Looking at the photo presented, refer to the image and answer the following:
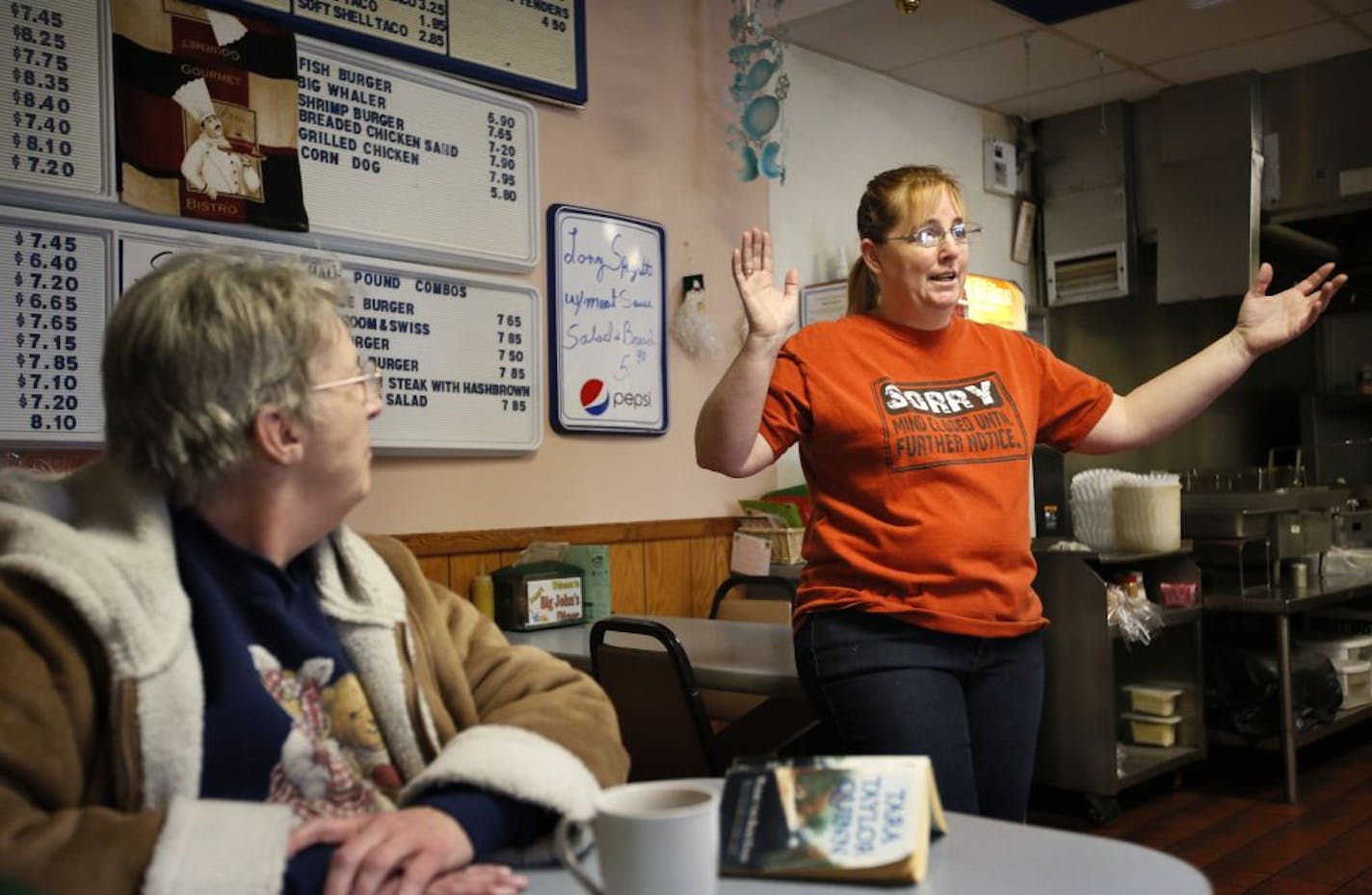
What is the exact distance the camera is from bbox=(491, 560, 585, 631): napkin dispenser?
10.2 feet

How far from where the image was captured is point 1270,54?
4.82 meters

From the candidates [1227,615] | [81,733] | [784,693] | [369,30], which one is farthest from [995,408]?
[1227,615]

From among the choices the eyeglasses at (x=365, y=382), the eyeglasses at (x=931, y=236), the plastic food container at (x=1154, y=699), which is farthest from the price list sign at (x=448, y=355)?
the plastic food container at (x=1154, y=699)

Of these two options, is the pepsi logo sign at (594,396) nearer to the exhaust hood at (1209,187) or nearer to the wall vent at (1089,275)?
the wall vent at (1089,275)

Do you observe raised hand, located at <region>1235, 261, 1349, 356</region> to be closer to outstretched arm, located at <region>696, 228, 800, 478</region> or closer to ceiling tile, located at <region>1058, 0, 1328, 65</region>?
outstretched arm, located at <region>696, 228, 800, 478</region>

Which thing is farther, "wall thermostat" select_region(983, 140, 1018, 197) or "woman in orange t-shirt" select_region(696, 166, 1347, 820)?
"wall thermostat" select_region(983, 140, 1018, 197)

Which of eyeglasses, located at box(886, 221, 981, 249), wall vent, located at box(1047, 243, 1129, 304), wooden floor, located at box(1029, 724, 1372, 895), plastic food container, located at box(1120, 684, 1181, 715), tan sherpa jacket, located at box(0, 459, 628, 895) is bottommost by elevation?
wooden floor, located at box(1029, 724, 1372, 895)

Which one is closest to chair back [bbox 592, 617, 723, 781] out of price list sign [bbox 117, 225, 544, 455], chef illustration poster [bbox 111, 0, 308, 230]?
price list sign [bbox 117, 225, 544, 455]

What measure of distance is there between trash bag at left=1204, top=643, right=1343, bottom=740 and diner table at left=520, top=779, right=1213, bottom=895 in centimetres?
333

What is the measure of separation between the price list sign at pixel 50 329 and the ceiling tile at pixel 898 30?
99.7 inches

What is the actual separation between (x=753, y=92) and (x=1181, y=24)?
174 cm

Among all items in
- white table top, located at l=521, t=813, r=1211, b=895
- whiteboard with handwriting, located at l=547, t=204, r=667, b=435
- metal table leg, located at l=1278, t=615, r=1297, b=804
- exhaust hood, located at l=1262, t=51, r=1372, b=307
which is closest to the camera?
white table top, located at l=521, t=813, r=1211, b=895

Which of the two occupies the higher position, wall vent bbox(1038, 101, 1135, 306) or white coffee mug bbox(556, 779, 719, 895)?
wall vent bbox(1038, 101, 1135, 306)

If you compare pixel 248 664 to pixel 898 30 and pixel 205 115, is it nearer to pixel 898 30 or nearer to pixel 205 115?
pixel 205 115
